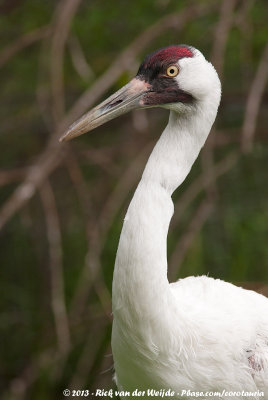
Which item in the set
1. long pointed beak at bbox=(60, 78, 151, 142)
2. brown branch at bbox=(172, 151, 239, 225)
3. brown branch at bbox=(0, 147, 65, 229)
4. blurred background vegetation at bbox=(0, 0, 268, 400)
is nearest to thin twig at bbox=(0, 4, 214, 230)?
brown branch at bbox=(0, 147, 65, 229)

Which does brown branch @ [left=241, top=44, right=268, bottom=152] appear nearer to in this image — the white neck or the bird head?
the bird head

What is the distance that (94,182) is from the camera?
6.69 meters

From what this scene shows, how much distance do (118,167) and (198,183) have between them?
105cm

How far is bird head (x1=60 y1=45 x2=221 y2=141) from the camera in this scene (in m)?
3.26

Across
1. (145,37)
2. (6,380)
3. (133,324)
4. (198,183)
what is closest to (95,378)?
(6,380)

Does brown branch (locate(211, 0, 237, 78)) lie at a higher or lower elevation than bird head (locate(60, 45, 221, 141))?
higher

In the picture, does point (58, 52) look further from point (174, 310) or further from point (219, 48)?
point (174, 310)

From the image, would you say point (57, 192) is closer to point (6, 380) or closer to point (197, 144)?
point (6, 380)

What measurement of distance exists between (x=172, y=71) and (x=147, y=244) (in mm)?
721

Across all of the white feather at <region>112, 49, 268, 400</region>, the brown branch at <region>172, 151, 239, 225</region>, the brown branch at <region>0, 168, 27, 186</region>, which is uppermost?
the brown branch at <region>0, 168, 27, 186</region>

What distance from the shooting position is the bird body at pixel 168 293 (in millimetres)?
3064

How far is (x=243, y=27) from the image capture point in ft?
16.1

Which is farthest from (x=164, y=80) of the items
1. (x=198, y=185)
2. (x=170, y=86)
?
(x=198, y=185)

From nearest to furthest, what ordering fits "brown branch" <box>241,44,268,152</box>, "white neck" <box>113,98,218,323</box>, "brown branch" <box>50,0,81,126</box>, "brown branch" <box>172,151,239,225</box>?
"white neck" <box>113,98,218,323</box>
"brown branch" <box>241,44,268,152</box>
"brown branch" <box>50,0,81,126</box>
"brown branch" <box>172,151,239,225</box>
